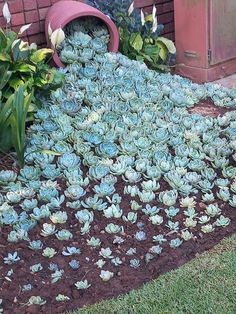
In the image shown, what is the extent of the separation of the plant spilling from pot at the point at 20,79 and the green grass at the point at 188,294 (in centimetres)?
120

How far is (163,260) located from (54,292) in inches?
22.9

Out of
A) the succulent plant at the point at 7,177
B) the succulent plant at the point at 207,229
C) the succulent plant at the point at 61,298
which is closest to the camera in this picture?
the succulent plant at the point at 61,298

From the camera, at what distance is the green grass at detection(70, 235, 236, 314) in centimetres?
278

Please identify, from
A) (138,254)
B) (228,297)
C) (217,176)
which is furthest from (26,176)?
(228,297)

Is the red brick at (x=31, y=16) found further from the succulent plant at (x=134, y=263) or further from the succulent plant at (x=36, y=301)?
the succulent plant at (x=36, y=301)

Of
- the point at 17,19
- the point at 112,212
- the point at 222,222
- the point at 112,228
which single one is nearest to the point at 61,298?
the point at 112,228

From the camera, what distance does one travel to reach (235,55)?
574 cm

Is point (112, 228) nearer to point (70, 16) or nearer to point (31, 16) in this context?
point (70, 16)

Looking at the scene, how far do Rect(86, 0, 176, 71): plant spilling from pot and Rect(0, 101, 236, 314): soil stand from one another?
6.95ft

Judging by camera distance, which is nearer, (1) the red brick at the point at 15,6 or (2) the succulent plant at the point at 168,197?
(2) the succulent plant at the point at 168,197

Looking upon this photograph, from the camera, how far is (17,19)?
489 centimetres

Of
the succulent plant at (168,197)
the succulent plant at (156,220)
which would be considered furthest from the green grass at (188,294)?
the succulent plant at (168,197)

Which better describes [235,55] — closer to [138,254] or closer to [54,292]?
[138,254]

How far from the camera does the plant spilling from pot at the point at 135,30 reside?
5250 millimetres
